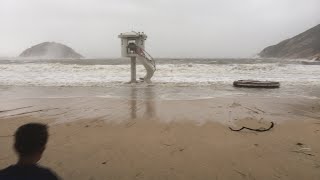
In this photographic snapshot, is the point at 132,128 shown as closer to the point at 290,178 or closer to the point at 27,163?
the point at 290,178

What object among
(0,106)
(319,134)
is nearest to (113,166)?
(319,134)

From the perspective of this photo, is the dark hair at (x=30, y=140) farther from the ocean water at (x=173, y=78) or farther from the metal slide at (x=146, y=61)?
the metal slide at (x=146, y=61)

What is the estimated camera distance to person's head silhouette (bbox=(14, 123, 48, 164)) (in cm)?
238

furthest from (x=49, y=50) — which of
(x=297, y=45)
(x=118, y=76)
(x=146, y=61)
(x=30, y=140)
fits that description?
(x=30, y=140)

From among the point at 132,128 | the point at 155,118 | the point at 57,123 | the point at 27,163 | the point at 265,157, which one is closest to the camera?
the point at 27,163

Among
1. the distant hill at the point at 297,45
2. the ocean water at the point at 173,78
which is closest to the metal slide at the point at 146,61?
the ocean water at the point at 173,78

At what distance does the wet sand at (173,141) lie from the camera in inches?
199

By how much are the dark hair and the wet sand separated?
8.37 feet

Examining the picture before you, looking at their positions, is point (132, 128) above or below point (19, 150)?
below

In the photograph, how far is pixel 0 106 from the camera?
10719 mm

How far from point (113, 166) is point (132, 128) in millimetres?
2313

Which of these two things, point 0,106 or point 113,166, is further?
point 0,106

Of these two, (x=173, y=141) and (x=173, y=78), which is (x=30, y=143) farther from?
(x=173, y=78)

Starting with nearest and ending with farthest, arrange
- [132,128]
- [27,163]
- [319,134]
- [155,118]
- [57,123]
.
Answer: [27,163] → [319,134] → [132,128] → [57,123] → [155,118]
